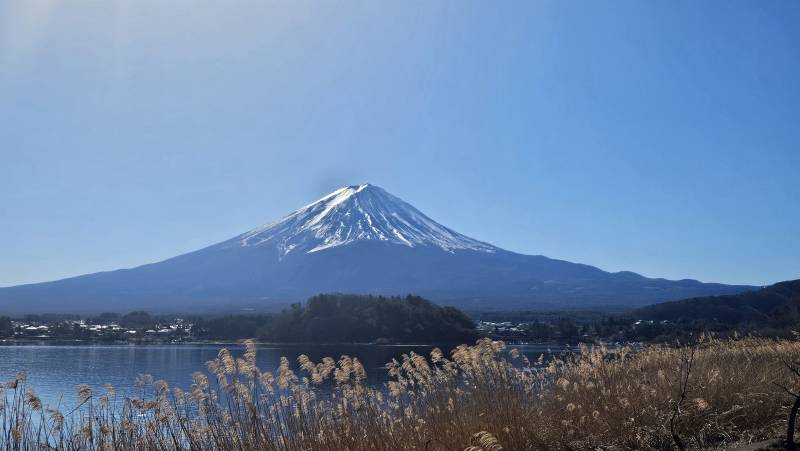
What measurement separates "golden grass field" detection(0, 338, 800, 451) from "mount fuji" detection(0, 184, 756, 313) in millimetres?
94711

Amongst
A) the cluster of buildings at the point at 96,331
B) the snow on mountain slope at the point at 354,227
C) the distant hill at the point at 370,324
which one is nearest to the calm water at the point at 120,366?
the distant hill at the point at 370,324

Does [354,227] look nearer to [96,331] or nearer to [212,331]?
[212,331]

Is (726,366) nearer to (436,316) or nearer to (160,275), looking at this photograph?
(436,316)

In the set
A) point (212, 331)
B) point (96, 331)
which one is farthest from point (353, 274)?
point (96, 331)

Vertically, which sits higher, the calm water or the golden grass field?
the golden grass field

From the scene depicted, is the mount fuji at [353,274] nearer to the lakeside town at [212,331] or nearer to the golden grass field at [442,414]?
the lakeside town at [212,331]

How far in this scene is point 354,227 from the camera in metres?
160

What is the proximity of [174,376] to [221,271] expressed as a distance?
117434 millimetres

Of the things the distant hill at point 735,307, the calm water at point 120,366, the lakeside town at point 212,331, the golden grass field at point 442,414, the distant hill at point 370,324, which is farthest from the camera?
the lakeside town at point 212,331

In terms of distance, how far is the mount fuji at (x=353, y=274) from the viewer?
403 feet

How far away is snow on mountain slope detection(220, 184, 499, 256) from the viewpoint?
154 meters

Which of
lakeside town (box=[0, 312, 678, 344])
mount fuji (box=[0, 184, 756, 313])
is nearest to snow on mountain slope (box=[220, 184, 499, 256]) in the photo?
mount fuji (box=[0, 184, 756, 313])

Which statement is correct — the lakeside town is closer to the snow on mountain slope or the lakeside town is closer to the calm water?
the calm water

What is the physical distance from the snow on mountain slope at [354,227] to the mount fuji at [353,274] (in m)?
0.23
